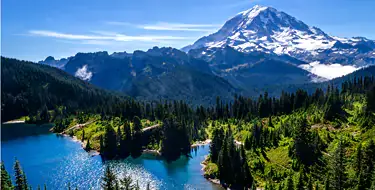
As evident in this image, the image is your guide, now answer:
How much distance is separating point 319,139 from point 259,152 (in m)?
23.5

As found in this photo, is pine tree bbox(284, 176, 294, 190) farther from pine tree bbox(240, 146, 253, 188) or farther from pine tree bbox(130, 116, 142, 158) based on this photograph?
pine tree bbox(130, 116, 142, 158)

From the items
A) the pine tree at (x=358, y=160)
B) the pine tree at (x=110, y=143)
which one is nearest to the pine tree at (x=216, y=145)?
the pine tree at (x=110, y=143)

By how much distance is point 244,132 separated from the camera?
559ft

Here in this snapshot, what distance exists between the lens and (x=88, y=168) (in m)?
136

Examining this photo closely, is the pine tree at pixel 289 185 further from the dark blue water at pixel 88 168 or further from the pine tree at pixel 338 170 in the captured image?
the dark blue water at pixel 88 168

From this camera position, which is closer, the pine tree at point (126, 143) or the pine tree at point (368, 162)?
the pine tree at point (368, 162)

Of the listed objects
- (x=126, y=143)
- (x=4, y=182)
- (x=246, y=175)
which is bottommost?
(x=126, y=143)

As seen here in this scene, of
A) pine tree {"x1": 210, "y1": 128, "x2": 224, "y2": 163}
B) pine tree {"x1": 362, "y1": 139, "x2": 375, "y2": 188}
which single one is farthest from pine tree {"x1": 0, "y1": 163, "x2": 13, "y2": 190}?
pine tree {"x1": 362, "y1": 139, "x2": 375, "y2": 188}

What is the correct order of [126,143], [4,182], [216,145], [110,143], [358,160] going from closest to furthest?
1. [4,182]
2. [358,160]
3. [216,145]
4. [110,143]
5. [126,143]

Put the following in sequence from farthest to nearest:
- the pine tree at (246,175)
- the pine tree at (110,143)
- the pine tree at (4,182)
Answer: the pine tree at (110,143) → the pine tree at (246,175) → the pine tree at (4,182)

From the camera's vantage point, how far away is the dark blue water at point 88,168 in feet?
390

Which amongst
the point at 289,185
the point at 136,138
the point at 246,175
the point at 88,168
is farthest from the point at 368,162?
the point at 136,138

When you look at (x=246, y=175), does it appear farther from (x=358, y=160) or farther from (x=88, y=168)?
(x=88, y=168)

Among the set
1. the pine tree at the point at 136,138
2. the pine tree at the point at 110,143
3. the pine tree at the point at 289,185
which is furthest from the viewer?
the pine tree at the point at 136,138
